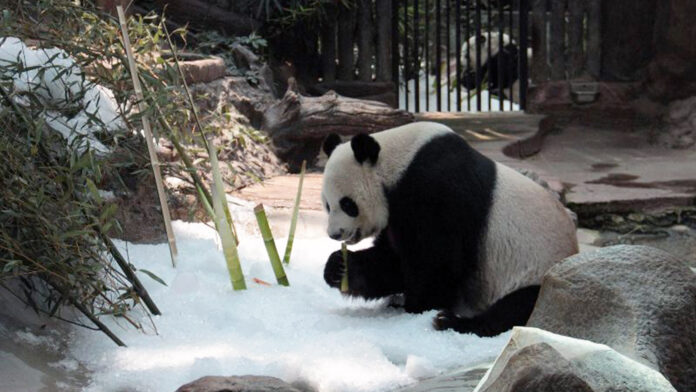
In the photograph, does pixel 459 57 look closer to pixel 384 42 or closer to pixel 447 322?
pixel 384 42

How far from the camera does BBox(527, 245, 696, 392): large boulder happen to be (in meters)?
2.60

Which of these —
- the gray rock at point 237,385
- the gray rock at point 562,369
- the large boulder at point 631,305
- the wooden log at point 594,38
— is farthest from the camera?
the wooden log at point 594,38

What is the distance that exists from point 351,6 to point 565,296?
6.32 metres

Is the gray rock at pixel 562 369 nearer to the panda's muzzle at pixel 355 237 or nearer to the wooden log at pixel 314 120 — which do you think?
the panda's muzzle at pixel 355 237

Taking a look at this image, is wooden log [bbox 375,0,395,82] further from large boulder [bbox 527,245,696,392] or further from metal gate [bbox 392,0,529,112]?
large boulder [bbox 527,245,696,392]

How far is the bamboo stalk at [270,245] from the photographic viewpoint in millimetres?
3709

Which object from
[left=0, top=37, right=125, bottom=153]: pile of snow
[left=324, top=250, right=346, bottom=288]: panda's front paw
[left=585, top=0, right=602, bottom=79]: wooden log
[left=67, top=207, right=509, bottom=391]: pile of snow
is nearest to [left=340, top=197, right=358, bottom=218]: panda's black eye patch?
[left=324, top=250, right=346, bottom=288]: panda's front paw

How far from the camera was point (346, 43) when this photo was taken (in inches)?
352

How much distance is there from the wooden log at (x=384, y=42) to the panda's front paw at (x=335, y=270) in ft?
18.0

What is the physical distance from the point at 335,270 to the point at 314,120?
269 centimetres

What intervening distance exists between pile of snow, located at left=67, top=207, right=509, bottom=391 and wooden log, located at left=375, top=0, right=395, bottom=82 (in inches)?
199

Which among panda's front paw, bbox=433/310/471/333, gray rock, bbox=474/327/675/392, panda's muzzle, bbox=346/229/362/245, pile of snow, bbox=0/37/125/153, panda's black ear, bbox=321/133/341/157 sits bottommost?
panda's front paw, bbox=433/310/471/333

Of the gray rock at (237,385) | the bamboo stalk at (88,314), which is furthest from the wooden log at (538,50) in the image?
the gray rock at (237,385)

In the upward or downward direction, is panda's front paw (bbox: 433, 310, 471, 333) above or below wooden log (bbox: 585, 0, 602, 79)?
below
